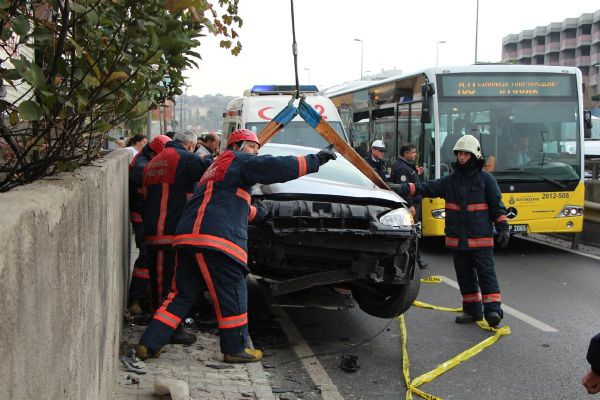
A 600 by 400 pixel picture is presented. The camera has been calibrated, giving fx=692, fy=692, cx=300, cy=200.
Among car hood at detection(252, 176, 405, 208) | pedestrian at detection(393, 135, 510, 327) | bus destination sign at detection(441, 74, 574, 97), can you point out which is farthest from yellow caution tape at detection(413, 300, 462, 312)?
bus destination sign at detection(441, 74, 574, 97)

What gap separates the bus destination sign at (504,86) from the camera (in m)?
11.2

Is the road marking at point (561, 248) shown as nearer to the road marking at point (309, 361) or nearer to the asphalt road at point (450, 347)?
the asphalt road at point (450, 347)

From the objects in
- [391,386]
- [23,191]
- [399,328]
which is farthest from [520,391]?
[23,191]

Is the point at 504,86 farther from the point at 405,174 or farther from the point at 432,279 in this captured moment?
the point at 432,279

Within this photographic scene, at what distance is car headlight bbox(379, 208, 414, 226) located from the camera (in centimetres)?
573

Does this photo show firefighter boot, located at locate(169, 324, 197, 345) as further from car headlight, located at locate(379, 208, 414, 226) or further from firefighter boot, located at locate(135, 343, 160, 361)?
car headlight, located at locate(379, 208, 414, 226)

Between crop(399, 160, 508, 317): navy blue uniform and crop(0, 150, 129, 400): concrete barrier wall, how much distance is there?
4444 millimetres

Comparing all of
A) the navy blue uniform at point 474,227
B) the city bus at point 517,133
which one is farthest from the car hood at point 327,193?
the city bus at point 517,133

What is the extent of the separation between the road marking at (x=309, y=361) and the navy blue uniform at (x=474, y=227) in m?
1.77

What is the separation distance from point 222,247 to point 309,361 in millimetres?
1380

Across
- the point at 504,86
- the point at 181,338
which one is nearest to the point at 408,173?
the point at 504,86

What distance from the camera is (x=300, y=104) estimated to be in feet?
21.1

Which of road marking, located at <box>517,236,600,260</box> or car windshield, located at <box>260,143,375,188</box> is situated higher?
car windshield, located at <box>260,143,375,188</box>

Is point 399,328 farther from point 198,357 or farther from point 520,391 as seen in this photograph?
point 198,357
